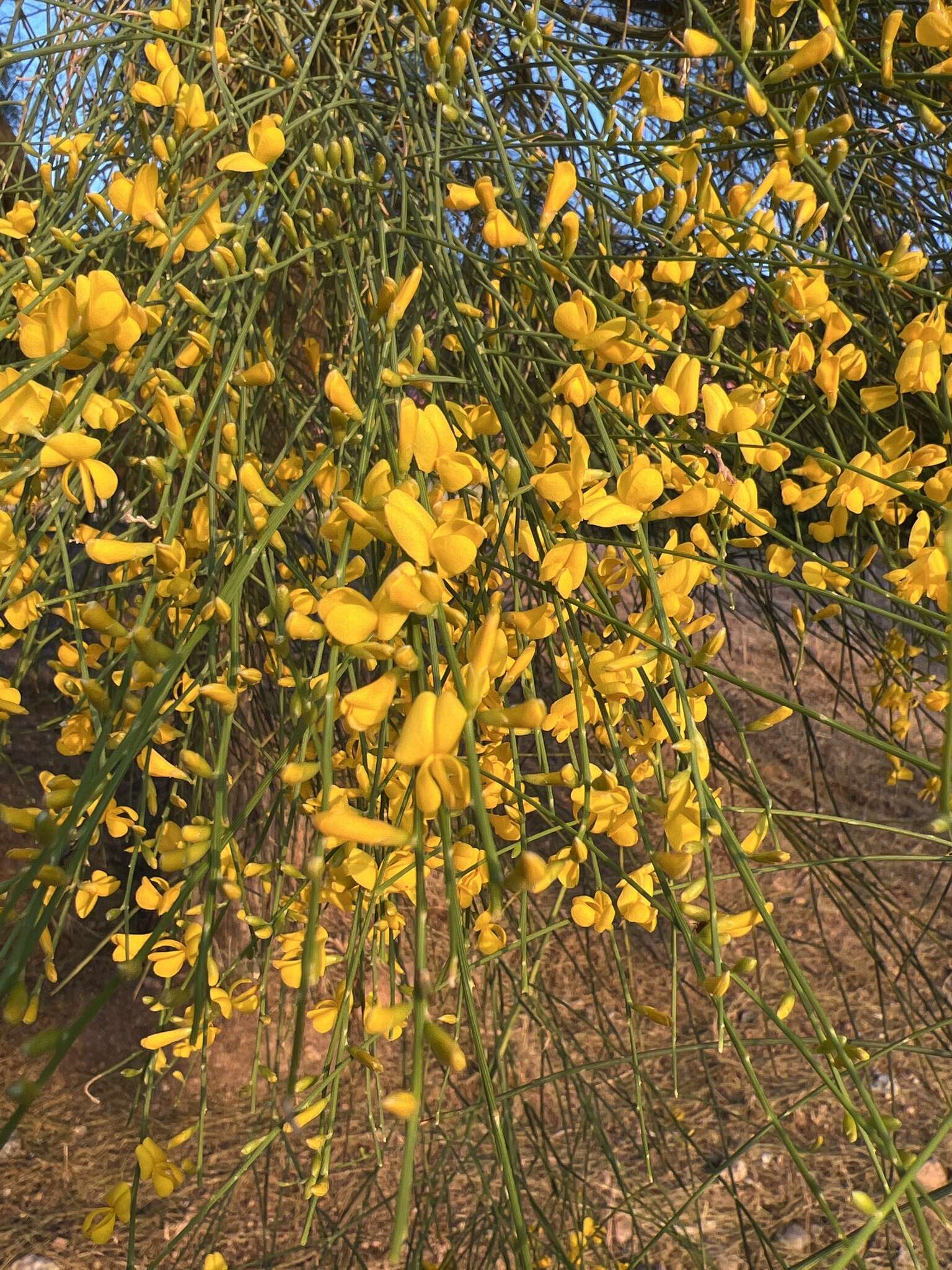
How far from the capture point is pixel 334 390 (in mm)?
558

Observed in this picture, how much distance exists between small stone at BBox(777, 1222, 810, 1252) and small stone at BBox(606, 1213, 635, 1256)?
29 cm

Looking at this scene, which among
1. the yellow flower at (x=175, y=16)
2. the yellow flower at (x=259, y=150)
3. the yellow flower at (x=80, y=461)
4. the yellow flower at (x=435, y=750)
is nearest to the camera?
the yellow flower at (x=435, y=750)

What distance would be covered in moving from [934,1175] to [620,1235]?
68 cm

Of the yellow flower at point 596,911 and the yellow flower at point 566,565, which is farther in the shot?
the yellow flower at point 596,911

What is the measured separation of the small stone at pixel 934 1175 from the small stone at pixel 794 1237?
282 millimetres

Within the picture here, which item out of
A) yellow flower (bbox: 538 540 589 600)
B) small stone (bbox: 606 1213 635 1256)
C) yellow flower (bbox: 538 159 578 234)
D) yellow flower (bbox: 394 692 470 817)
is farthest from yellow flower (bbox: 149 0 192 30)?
small stone (bbox: 606 1213 635 1256)

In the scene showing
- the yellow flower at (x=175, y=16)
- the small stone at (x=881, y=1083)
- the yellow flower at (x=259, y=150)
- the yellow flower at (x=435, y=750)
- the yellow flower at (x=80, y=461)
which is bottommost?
the small stone at (x=881, y=1083)

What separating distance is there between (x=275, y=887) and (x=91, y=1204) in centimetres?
144

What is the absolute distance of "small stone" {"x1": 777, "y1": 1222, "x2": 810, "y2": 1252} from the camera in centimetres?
177

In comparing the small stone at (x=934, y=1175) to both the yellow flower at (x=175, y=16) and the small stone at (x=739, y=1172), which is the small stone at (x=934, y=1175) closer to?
the small stone at (x=739, y=1172)

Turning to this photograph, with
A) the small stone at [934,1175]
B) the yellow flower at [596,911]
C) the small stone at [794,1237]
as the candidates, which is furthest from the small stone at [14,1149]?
the small stone at [934,1175]

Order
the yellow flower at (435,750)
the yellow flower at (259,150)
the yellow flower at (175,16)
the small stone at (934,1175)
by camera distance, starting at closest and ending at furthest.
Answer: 1. the yellow flower at (435,750)
2. the yellow flower at (259,150)
3. the yellow flower at (175,16)
4. the small stone at (934,1175)

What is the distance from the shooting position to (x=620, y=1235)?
6.05ft

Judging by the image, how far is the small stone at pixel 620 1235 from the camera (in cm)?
177
